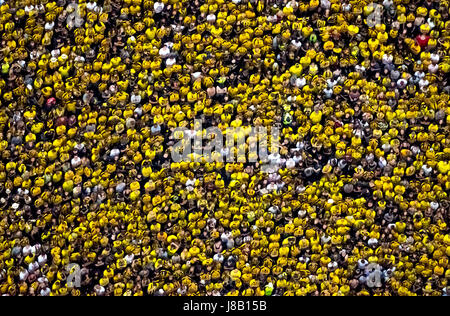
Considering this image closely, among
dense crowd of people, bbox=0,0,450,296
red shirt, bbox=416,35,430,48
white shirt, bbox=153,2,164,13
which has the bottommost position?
dense crowd of people, bbox=0,0,450,296

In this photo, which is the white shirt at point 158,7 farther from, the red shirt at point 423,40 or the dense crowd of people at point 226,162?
the red shirt at point 423,40

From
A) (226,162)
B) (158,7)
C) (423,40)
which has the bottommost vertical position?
(226,162)

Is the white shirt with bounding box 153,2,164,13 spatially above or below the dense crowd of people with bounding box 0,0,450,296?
above

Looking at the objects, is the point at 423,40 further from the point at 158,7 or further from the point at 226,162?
the point at 158,7

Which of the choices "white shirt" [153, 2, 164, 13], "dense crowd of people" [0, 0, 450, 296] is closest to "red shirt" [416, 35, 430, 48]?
"dense crowd of people" [0, 0, 450, 296]

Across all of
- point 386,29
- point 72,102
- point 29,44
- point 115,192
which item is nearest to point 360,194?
point 386,29

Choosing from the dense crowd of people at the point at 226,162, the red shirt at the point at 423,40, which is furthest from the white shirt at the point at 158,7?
the red shirt at the point at 423,40

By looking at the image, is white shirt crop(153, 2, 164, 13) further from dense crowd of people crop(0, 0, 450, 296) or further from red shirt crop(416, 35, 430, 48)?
red shirt crop(416, 35, 430, 48)

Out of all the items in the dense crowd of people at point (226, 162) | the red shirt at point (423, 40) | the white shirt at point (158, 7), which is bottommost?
the dense crowd of people at point (226, 162)

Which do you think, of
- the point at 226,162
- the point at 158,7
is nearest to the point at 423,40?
the point at 226,162
